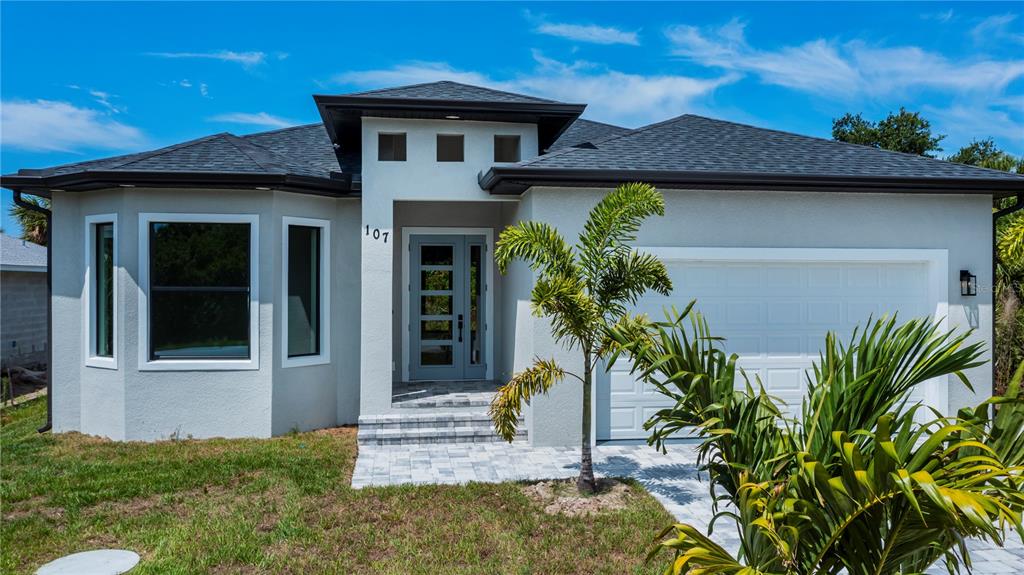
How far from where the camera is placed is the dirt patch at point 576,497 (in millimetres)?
6355

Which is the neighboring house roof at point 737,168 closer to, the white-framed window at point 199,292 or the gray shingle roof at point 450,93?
the gray shingle roof at point 450,93

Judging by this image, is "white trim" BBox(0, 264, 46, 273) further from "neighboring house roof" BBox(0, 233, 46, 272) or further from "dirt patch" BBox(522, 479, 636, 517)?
"dirt patch" BBox(522, 479, 636, 517)

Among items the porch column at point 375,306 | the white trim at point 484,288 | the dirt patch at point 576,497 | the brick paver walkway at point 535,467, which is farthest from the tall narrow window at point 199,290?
the dirt patch at point 576,497

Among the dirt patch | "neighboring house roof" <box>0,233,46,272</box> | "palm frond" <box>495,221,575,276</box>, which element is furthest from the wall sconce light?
"neighboring house roof" <box>0,233,46,272</box>

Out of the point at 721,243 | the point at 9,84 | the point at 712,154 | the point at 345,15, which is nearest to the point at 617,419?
the point at 721,243

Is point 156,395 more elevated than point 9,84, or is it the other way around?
point 9,84

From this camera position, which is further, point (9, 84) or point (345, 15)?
point (345, 15)

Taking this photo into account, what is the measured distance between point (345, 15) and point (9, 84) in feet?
18.9

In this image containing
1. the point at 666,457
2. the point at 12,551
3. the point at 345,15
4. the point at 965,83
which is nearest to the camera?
the point at 12,551

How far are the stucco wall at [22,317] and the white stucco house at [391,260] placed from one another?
7.08 m

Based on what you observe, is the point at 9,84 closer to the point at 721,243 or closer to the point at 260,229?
the point at 260,229

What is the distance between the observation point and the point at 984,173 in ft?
30.0

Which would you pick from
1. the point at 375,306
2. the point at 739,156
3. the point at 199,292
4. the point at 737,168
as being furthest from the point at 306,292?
the point at 739,156

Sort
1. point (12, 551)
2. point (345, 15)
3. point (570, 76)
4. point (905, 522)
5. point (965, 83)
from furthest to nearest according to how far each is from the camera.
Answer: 1. point (965, 83)
2. point (570, 76)
3. point (345, 15)
4. point (12, 551)
5. point (905, 522)
